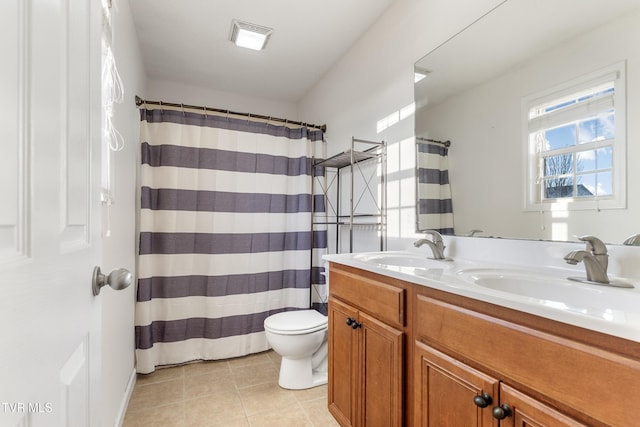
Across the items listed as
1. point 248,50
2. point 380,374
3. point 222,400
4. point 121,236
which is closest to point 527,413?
point 380,374

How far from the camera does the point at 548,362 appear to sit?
2.10 feet

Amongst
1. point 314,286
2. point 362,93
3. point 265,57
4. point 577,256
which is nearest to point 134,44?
point 265,57

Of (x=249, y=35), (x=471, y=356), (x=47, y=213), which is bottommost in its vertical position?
(x=471, y=356)

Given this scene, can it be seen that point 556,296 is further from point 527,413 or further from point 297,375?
point 297,375

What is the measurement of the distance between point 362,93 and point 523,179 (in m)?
1.29

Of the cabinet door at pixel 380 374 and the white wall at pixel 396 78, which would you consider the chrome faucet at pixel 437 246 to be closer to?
the white wall at pixel 396 78

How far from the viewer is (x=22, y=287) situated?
363mm

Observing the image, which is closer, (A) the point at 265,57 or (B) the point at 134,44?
(B) the point at 134,44

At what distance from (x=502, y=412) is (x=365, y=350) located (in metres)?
0.61

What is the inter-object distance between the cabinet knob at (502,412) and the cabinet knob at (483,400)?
0.02 m

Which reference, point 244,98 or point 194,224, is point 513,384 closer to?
point 194,224

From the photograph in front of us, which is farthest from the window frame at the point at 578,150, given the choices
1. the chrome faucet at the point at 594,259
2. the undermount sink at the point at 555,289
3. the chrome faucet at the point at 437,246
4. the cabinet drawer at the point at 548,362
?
the cabinet drawer at the point at 548,362

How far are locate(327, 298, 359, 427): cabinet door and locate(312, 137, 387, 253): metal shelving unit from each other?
61 cm

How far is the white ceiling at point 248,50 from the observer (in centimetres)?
191
